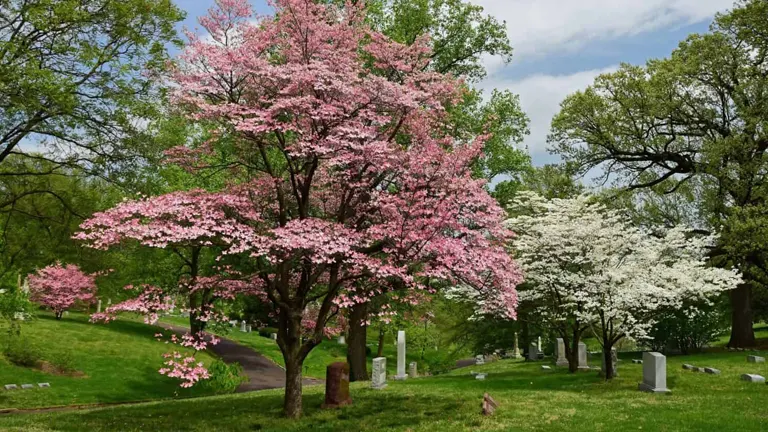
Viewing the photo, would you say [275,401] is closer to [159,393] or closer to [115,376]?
[159,393]

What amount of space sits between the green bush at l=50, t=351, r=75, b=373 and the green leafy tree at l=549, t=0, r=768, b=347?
31.7 meters

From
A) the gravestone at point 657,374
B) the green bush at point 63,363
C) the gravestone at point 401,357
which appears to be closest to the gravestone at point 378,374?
the gravestone at point 401,357

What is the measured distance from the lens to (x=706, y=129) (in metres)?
35.8

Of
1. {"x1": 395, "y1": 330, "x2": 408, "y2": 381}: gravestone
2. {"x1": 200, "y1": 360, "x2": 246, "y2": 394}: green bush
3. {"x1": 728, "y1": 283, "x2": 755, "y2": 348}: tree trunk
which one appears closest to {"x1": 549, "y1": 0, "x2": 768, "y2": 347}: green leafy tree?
{"x1": 728, "y1": 283, "x2": 755, "y2": 348}: tree trunk

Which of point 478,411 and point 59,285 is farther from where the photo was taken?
point 59,285

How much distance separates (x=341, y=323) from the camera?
35.9 metres

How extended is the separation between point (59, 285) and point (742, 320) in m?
46.8

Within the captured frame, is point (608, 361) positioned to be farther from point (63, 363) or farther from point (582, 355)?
point (63, 363)

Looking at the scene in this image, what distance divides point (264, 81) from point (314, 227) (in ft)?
14.9

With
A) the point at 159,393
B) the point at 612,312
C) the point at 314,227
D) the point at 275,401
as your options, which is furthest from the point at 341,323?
the point at 314,227

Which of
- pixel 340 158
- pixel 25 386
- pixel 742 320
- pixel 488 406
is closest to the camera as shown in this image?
pixel 340 158

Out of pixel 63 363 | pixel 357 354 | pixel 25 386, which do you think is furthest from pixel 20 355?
pixel 357 354

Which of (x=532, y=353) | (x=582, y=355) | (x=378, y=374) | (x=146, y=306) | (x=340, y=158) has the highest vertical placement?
(x=340, y=158)

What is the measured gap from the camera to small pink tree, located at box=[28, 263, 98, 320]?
45.2 meters
